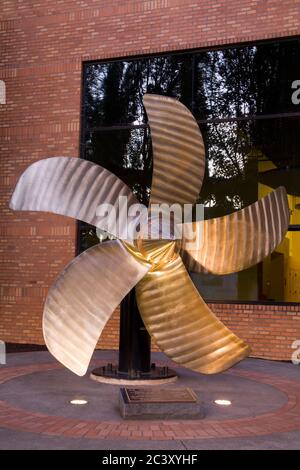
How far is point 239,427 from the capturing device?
4559mm

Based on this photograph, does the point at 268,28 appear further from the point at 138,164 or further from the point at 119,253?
the point at 119,253

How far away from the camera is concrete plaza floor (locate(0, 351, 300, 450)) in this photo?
13.4 ft

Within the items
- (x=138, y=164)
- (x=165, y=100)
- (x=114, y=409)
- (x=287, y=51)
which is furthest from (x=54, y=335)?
(x=287, y=51)

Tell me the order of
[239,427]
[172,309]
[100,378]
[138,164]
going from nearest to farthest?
1. [239,427]
2. [172,309]
3. [100,378]
4. [138,164]

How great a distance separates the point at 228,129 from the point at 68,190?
4.66 meters

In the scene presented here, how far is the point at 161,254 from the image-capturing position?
606 cm

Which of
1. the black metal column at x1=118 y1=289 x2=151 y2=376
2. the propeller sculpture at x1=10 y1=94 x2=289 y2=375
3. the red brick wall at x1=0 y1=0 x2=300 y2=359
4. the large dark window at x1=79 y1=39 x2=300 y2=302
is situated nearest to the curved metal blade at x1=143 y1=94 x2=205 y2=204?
the propeller sculpture at x1=10 y1=94 x2=289 y2=375

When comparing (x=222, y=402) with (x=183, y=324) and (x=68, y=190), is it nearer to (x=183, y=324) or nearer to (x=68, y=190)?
(x=183, y=324)

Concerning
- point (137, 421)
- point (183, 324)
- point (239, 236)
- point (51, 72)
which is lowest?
point (137, 421)

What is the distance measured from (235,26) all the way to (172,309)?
19.3ft

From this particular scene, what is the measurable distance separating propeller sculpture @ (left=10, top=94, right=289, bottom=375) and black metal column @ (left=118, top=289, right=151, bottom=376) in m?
0.47

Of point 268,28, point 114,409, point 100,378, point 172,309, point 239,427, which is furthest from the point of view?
point 268,28

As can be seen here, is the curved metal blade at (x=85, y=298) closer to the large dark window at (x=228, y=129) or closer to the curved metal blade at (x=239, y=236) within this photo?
the curved metal blade at (x=239, y=236)

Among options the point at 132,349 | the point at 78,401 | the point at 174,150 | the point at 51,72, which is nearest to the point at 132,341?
the point at 132,349
